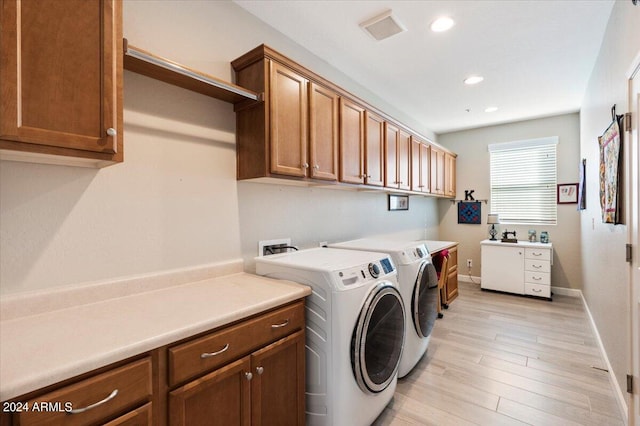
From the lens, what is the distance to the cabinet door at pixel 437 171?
14.1 feet

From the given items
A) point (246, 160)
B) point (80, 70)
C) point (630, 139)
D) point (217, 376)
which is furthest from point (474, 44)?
point (217, 376)

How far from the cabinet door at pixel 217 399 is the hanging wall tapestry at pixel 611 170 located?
2300 millimetres

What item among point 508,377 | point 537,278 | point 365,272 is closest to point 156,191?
point 365,272

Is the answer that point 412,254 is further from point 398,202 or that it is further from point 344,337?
point 398,202

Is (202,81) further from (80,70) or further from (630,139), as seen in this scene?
(630,139)

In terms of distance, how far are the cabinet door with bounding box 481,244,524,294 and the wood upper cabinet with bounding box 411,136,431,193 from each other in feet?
5.12

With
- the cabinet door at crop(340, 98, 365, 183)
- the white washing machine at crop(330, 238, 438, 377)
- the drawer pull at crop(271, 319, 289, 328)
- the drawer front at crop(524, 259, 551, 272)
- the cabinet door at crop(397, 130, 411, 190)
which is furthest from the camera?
the drawer front at crop(524, 259, 551, 272)

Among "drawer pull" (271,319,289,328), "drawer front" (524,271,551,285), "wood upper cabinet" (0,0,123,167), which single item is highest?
"wood upper cabinet" (0,0,123,167)

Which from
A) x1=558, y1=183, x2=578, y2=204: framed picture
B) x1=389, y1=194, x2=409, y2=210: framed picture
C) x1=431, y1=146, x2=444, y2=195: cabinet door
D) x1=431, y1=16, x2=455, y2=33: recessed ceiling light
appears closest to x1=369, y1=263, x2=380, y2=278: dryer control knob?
x1=431, y1=16, x2=455, y2=33: recessed ceiling light

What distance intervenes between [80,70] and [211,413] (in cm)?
136

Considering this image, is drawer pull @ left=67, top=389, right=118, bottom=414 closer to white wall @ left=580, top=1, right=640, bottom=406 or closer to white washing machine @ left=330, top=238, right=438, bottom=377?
white washing machine @ left=330, top=238, right=438, bottom=377

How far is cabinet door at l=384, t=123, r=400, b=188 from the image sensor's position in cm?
303

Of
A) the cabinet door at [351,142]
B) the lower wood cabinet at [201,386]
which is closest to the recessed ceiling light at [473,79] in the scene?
the cabinet door at [351,142]

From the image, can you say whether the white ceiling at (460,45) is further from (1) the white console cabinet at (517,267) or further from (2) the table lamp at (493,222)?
(1) the white console cabinet at (517,267)
